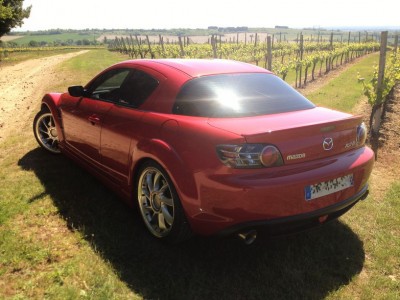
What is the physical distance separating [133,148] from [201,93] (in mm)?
828

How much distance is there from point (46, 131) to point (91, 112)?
2065 mm

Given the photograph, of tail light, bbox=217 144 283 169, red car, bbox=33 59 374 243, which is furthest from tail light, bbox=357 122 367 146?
tail light, bbox=217 144 283 169

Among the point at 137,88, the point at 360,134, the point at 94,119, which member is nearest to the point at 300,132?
the point at 360,134

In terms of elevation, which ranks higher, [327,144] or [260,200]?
[327,144]

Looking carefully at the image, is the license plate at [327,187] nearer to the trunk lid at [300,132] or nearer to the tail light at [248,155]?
the trunk lid at [300,132]

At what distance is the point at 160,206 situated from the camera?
10.8 feet

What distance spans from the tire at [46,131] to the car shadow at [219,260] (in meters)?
1.96

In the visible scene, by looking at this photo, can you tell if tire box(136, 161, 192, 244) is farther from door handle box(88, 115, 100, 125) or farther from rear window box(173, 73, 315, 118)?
door handle box(88, 115, 100, 125)

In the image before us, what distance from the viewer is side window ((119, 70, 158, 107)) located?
11.7 feet

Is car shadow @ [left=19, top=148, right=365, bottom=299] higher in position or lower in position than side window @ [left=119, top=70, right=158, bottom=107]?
lower

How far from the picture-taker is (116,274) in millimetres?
2955

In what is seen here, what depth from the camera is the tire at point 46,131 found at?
18.7ft

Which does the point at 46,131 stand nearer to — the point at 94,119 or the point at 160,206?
the point at 94,119

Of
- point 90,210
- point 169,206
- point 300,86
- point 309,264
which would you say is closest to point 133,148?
point 169,206
